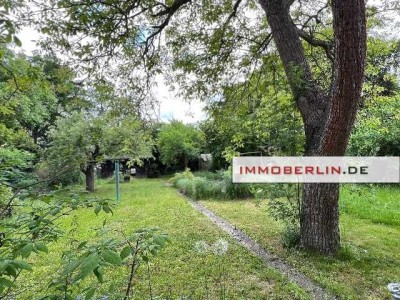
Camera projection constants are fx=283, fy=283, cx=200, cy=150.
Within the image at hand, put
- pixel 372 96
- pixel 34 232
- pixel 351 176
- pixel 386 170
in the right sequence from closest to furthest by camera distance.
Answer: pixel 34 232 < pixel 351 176 < pixel 372 96 < pixel 386 170

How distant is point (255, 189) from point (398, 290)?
348cm

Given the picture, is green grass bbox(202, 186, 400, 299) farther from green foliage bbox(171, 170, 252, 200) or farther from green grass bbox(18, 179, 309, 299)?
green foliage bbox(171, 170, 252, 200)

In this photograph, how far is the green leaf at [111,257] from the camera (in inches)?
34.3

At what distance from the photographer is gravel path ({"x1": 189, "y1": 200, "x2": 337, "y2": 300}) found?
304cm

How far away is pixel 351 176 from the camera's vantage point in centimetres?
466

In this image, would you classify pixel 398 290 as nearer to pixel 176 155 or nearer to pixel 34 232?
pixel 34 232

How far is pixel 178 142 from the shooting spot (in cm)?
1778

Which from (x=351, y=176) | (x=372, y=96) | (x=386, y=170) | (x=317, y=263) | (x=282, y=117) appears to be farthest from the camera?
(x=386, y=170)

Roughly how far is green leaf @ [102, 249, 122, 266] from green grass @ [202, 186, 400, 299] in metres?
2.88

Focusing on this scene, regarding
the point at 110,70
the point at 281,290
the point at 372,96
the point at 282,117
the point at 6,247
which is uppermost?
the point at 110,70

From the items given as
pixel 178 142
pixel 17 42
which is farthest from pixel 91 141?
pixel 178 142

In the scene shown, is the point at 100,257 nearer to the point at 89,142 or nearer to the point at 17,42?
the point at 17,42

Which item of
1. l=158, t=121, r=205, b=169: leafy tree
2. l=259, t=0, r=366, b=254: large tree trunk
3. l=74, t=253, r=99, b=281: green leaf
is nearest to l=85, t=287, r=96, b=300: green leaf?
l=74, t=253, r=99, b=281: green leaf

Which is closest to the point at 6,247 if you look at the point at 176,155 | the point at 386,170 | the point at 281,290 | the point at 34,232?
the point at 34,232
